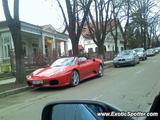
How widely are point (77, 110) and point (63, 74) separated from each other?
1284 cm

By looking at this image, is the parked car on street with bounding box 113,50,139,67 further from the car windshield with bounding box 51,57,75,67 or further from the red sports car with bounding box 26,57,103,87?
the car windshield with bounding box 51,57,75,67

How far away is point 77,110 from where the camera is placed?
303cm

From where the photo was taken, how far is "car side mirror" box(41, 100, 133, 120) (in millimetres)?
2795

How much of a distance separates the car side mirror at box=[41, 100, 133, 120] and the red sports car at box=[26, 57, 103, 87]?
12.4 m

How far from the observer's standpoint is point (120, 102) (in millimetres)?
10328

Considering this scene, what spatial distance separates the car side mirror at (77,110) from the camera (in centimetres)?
279

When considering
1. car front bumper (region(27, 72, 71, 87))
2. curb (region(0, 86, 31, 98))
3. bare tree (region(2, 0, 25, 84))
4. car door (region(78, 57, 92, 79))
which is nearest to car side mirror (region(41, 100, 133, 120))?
curb (region(0, 86, 31, 98))

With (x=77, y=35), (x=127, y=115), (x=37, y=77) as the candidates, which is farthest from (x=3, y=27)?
(x=127, y=115)

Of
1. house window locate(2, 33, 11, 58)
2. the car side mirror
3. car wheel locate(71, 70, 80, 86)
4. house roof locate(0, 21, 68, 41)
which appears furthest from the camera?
house window locate(2, 33, 11, 58)

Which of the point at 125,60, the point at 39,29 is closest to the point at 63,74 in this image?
the point at 125,60

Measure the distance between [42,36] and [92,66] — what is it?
2482cm

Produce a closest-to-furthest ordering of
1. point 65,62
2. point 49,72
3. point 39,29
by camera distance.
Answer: point 49,72 → point 65,62 → point 39,29

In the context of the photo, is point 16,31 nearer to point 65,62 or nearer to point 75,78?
point 65,62

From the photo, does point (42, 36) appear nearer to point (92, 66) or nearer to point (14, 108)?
point (92, 66)
